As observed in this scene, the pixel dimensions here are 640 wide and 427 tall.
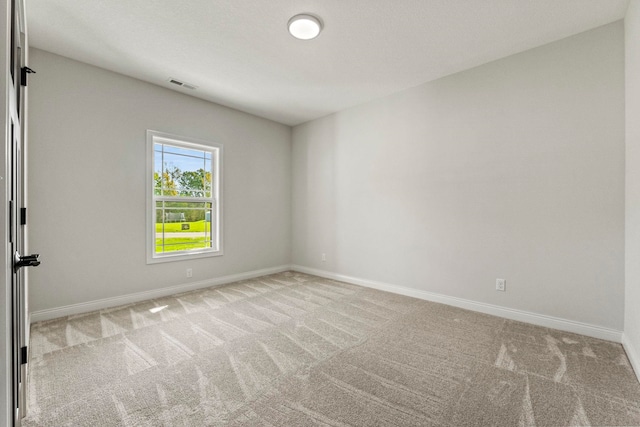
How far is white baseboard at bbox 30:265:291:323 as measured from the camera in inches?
114

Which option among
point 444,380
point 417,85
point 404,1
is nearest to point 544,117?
point 417,85

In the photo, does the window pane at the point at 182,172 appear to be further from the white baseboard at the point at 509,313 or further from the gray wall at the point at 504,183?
the white baseboard at the point at 509,313

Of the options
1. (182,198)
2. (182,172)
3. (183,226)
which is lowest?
(183,226)

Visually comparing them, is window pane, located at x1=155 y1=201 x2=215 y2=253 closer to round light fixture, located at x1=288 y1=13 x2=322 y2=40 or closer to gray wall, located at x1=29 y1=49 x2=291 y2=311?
gray wall, located at x1=29 y1=49 x2=291 y2=311

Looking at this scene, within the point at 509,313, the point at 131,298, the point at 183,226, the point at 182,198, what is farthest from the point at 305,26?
the point at 131,298

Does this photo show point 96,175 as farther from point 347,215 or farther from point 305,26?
point 347,215

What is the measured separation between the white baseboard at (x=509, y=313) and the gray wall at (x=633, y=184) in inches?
7.1

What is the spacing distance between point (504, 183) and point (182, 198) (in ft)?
13.2

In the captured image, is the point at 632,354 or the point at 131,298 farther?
the point at 131,298

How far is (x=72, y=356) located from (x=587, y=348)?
4.11 meters

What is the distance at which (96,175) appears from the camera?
3.20 m

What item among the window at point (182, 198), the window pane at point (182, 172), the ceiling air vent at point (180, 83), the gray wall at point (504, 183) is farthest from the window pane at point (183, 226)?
the gray wall at point (504, 183)

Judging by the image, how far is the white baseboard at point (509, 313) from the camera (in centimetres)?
251

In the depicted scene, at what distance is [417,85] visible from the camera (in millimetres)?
3678
